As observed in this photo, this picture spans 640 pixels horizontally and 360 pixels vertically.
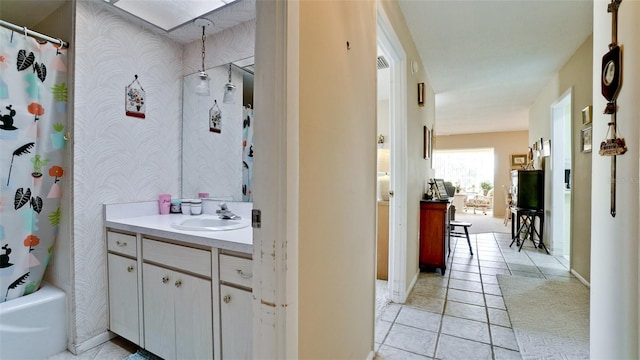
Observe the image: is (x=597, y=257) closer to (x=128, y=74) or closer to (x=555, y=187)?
(x=128, y=74)

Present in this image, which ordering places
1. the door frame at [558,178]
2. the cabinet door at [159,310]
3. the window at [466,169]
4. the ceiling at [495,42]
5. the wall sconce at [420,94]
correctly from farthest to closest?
the window at [466,169] < the door frame at [558,178] < the wall sconce at [420,94] < the ceiling at [495,42] < the cabinet door at [159,310]

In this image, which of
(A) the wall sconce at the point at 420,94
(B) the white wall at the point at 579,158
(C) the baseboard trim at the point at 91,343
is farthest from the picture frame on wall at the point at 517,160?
(C) the baseboard trim at the point at 91,343

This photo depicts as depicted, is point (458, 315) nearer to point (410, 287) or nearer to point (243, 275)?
point (410, 287)

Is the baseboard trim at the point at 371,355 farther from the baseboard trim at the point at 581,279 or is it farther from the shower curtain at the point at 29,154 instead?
the baseboard trim at the point at 581,279

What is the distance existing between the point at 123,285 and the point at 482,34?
11.6 feet

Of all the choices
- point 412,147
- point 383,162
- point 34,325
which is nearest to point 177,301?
point 34,325

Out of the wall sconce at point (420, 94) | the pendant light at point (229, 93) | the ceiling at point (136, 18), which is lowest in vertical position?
the pendant light at point (229, 93)

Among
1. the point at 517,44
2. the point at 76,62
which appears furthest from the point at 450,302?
the point at 76,62

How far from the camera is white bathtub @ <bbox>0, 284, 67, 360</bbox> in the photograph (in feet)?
5.03

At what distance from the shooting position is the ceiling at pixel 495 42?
2318 mm

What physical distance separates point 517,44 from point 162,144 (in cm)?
350

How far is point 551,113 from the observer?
3.89 meters

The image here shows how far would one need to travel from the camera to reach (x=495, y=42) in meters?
2.88

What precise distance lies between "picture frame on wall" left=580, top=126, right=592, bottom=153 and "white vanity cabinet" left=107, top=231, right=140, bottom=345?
390cm
